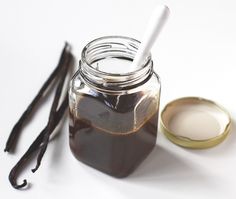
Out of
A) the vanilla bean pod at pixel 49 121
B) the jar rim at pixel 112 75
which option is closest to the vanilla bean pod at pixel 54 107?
the vanilla bean pod at pixel 49 121

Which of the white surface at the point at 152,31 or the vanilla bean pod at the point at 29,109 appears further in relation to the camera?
the vanilla bean pod at the point at 29,109

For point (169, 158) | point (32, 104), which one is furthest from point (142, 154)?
point (32, 104)

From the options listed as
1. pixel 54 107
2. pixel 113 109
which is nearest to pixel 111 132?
pixel 113 109

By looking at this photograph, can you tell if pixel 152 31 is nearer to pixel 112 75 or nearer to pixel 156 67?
pixel 112 75

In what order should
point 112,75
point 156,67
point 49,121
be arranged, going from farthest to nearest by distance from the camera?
point 156,67 < point 49,121 < point 112,75

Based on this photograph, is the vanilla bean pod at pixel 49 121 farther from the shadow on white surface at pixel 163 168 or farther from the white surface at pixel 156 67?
the shadow on white surface at pixel 163 168

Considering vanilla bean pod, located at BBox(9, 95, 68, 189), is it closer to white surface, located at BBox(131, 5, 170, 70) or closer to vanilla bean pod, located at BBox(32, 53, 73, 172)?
vanilla bean pod, located at BBox(32, 53, 73, 172)

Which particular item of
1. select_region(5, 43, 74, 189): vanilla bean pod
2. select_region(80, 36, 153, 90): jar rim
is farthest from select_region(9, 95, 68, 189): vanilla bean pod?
select_region(80, 36, 153, 90): jar rim
